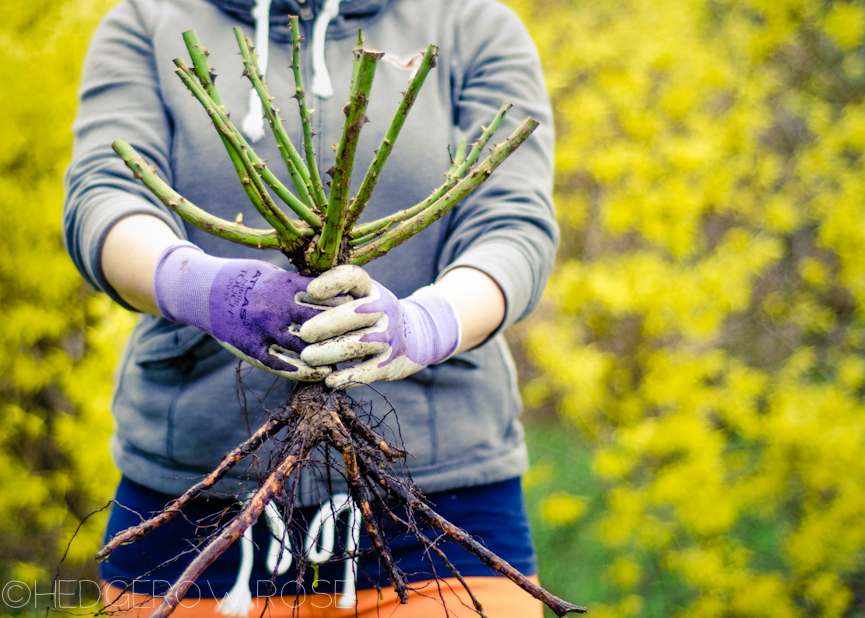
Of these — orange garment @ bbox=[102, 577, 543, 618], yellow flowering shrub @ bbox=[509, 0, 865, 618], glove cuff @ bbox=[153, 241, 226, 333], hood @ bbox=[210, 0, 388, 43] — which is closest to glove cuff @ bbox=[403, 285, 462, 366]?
glove cuff @ bbox=[153, 241, 226, 333]

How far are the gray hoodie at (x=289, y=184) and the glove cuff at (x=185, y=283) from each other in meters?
0.15

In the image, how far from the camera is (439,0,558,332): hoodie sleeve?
1165 mm

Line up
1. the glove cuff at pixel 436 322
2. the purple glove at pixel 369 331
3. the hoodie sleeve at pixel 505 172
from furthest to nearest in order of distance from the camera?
the hoodie sleeve at pixel 505 172
the glove cuff at pixel 436 322
the purple glove at pixel 369 331

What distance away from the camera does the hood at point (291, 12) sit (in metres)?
1.25

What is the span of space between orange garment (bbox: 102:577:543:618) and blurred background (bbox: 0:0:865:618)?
60.2 inches

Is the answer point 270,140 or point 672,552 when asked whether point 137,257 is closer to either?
point 270,140

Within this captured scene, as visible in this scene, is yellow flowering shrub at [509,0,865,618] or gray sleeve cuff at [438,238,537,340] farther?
yellow flowering shrub at [509,0,865,618]

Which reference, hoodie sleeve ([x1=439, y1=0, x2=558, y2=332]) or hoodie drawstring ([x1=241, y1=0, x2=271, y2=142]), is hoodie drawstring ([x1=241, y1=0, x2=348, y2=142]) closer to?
hoodie drawstring ([x1=241, y1=0, x2=271, y2=142])

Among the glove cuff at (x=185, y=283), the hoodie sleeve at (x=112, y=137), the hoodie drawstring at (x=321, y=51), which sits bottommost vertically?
the glove cuff at (x=185, y=283)

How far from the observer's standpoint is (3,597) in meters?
2.68

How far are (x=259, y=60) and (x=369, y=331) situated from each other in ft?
2.26

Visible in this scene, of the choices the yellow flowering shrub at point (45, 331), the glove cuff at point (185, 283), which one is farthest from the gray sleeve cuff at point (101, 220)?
the yellow flowering shrub at point (45, 331)

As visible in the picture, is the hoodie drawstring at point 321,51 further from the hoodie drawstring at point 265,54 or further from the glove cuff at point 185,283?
the glove cuff at point 185,283

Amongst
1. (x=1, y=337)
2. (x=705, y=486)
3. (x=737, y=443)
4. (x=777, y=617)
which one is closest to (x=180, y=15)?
(x=1, y=337)
